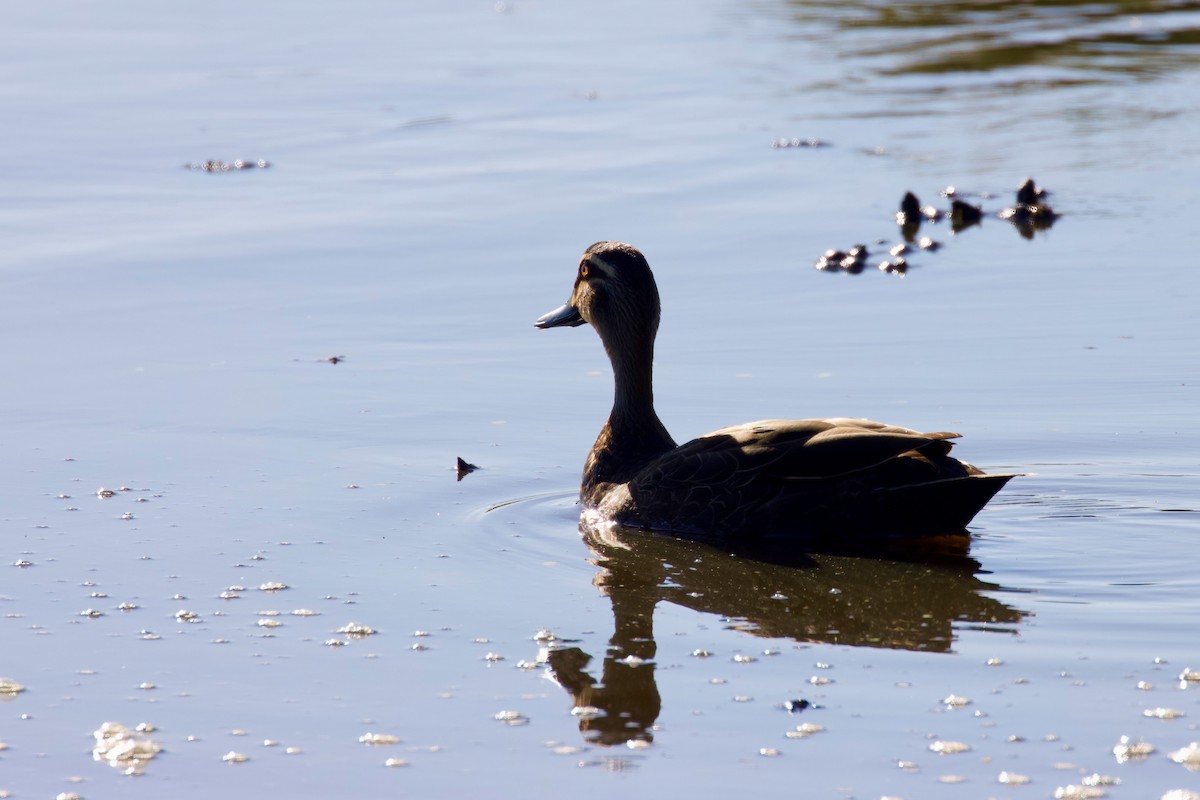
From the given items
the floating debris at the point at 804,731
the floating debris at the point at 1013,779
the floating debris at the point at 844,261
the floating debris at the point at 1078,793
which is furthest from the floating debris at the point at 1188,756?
the floating debris at the point at 844,261

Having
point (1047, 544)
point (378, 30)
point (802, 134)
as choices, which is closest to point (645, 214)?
point (802, 134)

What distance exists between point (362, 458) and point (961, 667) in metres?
3.96

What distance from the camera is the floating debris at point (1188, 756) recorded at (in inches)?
219

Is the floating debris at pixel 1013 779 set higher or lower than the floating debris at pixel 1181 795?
lower

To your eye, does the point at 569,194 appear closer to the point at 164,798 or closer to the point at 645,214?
the point at 645,214

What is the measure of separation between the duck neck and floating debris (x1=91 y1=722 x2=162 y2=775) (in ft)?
11.1

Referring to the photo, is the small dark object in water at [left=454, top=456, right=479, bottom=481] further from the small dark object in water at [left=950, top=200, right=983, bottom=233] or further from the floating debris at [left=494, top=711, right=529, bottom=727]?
the small dark object in water at [left=950, top=200, right=983, bottom=233]

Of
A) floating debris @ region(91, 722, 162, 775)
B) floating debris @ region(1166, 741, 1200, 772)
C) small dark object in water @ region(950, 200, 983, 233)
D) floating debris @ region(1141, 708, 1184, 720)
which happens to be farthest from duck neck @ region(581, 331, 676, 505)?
small dark object in water @ region(950, 200, 983, 233)

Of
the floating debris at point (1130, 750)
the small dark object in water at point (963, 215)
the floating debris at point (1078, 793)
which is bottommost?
the floating debris at point (1078, 793)

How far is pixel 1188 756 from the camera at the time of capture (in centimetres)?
562

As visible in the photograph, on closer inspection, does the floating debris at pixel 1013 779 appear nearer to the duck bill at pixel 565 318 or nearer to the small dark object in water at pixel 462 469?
the small dark object in water at pixel 462 469

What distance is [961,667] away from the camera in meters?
6.54

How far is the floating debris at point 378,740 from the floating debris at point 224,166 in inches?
452

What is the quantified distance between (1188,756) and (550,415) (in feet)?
17.2
